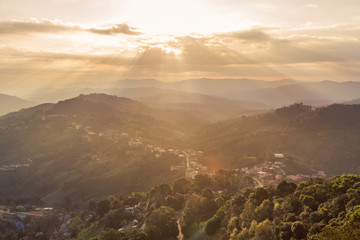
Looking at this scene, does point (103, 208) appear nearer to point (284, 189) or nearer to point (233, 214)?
point (233, 214)

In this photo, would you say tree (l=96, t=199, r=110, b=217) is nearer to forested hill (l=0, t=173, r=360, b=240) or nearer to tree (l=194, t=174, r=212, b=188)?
forested hill (l=0, t=173, r=360, b=240)

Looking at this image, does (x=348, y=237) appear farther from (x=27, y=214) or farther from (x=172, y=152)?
(x=172, y=152)

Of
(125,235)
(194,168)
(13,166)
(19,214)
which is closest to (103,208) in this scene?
(125,235)

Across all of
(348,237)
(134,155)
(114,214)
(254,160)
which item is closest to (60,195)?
(134,155)

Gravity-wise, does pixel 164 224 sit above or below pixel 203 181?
above

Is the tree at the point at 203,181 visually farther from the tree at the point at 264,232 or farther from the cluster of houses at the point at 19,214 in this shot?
the cluster of houses at the point at 19,214

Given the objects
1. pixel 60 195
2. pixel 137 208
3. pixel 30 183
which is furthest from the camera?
pixel 30 183

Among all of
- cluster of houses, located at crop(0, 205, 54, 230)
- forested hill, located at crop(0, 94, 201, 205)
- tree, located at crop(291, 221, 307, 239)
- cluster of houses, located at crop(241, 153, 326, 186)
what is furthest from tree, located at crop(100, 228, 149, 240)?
forested hill, located at crop(0, 94, 201, 205)

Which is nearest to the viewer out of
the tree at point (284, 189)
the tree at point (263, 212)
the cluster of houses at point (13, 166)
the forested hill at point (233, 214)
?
the forested hill at point (233, 214)

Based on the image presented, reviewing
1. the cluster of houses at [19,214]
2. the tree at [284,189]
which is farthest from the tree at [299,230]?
the cluster of houses at [19,214]
